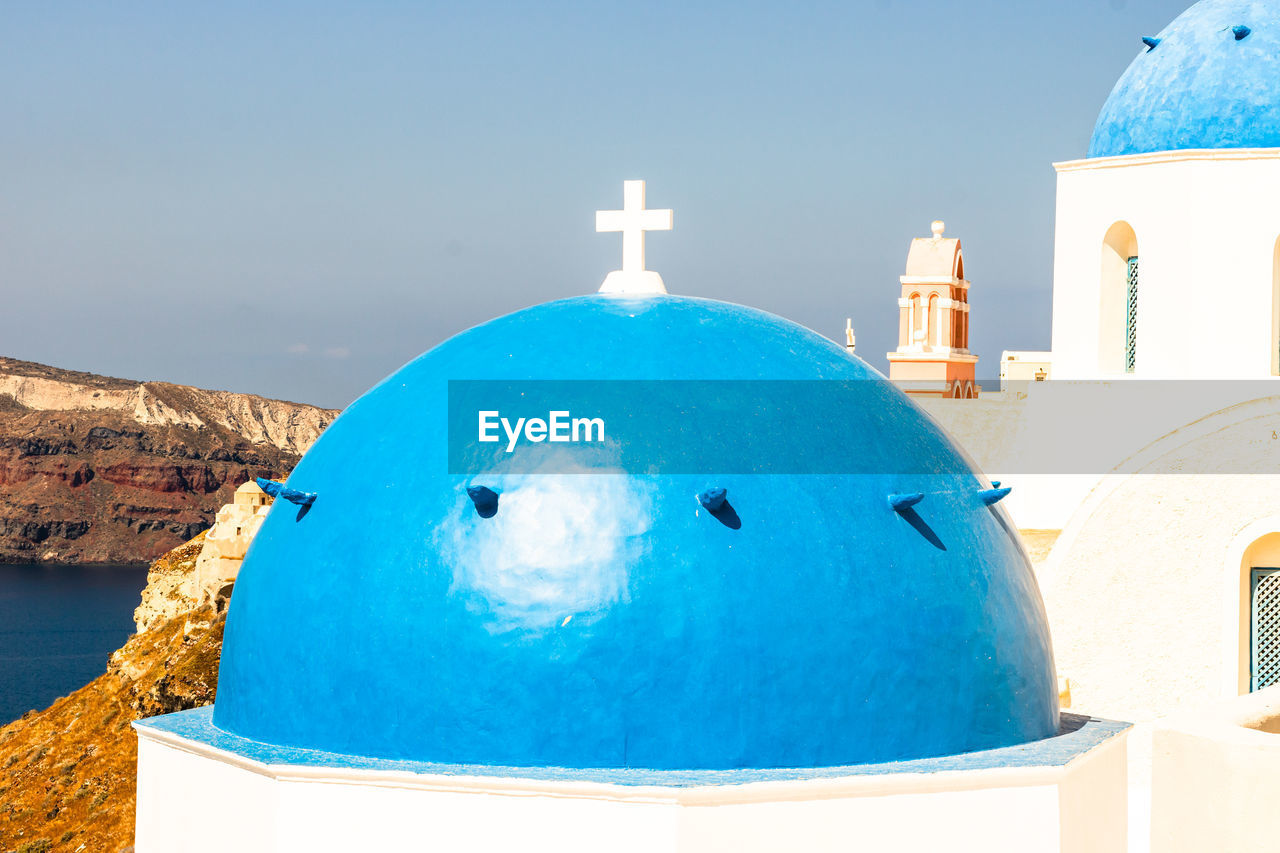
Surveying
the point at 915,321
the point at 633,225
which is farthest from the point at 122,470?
the point at 633,225

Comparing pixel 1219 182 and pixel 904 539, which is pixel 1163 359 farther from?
pixel 904 539

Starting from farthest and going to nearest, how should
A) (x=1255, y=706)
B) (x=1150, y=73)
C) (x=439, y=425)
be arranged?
1. (x=1150, y=73)
2. (x=1255, y=706)
3. (x=439, y=425)

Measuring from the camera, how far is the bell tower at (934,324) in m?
17.9

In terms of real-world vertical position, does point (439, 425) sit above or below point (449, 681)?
above

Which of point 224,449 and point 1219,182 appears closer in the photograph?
point 1219,182

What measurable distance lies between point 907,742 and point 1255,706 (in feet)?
7.98

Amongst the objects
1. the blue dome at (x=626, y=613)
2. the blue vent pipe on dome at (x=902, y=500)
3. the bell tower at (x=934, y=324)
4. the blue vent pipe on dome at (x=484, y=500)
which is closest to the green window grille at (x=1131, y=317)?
the bell tower at (x=934, y=324)

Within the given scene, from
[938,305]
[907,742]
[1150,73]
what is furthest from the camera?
[938,305]

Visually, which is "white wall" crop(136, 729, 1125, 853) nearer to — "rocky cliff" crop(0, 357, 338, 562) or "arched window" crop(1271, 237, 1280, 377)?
"arched window" crop(1271, 237, 1280, 377)

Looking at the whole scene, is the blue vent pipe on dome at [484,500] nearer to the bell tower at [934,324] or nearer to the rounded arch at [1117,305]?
the rounded arch at [1117,305]

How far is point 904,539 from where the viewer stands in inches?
283

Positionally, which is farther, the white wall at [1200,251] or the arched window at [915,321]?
the arched window at [915,321]

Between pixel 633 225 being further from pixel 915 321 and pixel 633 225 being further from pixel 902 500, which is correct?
pixel 915 321

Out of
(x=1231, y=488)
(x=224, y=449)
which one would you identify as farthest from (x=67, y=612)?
(x=1231, y=488)
